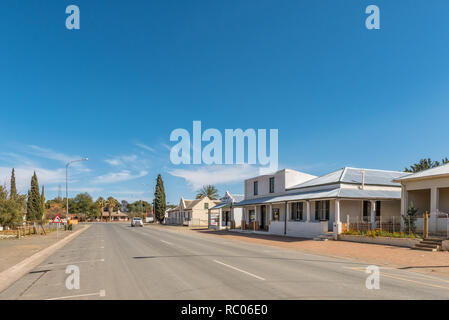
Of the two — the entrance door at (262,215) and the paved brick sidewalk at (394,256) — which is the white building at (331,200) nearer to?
the entrance door at (262,215)

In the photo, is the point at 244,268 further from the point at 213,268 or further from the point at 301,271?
the point at 301,271

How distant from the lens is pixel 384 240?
69.4ft

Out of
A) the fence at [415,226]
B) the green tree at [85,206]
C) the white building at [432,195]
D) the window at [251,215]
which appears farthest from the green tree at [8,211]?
the green tree at [85,206]

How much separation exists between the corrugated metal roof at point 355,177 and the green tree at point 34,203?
42704 mm

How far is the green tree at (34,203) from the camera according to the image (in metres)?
55.2

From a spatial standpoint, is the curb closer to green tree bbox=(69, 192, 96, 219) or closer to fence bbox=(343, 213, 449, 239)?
fence bbox=(343, 213, 449, 239)

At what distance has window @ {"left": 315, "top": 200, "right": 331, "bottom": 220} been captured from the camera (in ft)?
94.9

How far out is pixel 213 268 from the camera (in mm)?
11477

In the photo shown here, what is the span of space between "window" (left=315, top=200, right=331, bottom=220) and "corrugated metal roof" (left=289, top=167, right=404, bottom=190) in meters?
1.84

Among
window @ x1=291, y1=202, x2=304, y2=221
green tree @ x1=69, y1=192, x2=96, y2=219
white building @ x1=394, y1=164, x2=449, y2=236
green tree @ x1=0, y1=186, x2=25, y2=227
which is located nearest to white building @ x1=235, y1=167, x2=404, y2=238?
window @ x1=291, y1=202, x2=304, y2=221

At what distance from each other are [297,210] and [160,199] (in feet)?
191

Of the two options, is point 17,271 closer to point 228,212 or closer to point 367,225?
point 367,225

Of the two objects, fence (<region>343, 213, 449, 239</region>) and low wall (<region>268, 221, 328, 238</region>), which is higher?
fence (<region>343, 213, 449, 239</region>)
